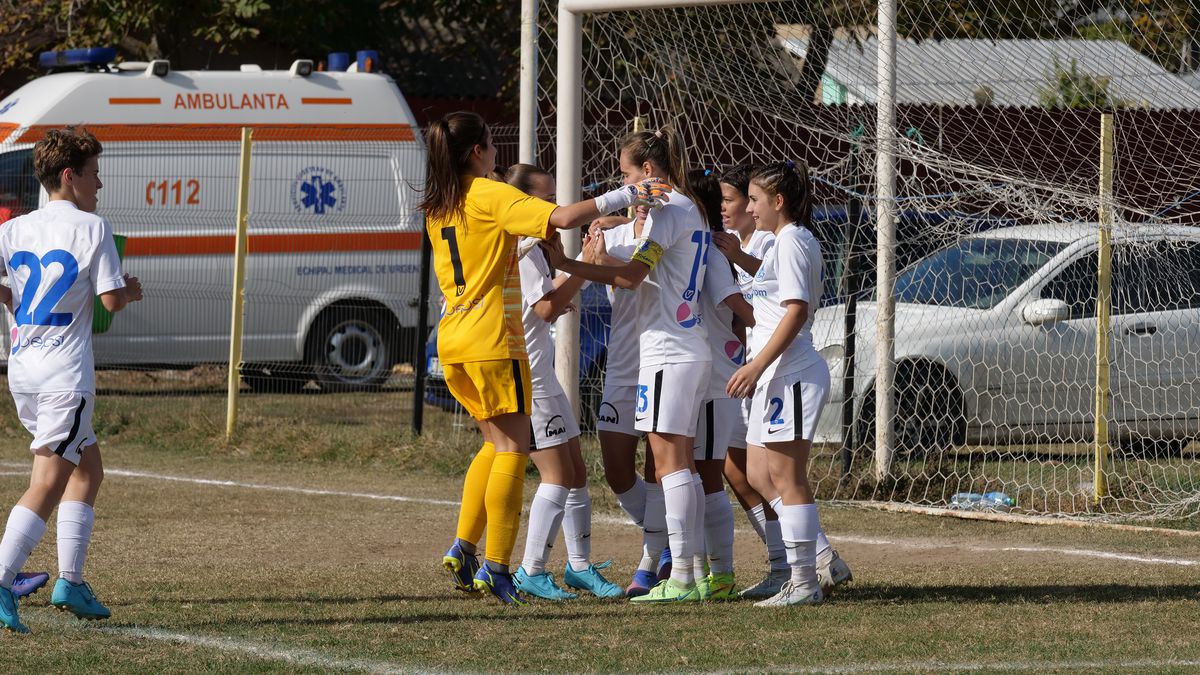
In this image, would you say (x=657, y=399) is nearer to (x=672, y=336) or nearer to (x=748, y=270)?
(x=672, y=336)

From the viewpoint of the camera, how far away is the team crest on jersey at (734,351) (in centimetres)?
668

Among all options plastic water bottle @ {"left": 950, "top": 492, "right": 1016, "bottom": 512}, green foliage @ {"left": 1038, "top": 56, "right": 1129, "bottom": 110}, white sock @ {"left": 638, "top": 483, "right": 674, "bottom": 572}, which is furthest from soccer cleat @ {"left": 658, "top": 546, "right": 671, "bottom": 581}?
green foliage @ {"left": 1038, "top": 56, "right": 1129, "bottom": 110}

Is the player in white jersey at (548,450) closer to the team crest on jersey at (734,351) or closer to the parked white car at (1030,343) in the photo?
the team crest on jersey at (734,351)

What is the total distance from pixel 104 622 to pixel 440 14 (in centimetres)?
1642

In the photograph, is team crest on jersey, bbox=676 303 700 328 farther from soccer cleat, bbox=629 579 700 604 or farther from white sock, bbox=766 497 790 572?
soccer cleat, bbox=629 579 700 604

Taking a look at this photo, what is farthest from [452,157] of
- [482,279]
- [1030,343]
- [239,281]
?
[239,281]

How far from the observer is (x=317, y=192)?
1472 centimetres

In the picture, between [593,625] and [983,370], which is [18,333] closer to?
[593,625]

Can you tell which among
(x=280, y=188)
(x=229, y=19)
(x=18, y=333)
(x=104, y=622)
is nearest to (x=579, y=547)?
(x=104, y=622)

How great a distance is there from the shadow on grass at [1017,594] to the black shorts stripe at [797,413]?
0.74 m

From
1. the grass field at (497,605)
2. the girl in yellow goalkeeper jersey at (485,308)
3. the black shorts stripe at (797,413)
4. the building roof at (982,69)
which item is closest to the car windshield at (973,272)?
the building roof at (982,69)

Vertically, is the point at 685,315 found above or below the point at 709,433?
above

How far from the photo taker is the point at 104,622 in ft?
19.2

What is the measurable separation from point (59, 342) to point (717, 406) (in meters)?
2.55
